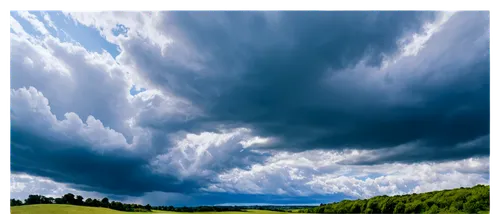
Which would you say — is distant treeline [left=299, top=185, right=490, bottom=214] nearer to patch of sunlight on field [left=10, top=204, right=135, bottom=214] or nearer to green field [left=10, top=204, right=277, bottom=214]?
green field [left=10, top=204, right=277, bottom=214]

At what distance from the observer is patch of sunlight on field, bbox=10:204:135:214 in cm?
2316

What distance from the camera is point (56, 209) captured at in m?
24.1

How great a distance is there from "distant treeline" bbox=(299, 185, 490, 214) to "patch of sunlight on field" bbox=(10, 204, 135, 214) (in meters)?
15.5

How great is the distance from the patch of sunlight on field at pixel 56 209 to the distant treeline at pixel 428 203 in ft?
50.8

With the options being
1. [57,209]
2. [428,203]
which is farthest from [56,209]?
[428,203]

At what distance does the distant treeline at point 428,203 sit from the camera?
89.2 feet

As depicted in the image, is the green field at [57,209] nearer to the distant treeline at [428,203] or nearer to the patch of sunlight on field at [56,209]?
the patch of sunlight on field at [56,209]

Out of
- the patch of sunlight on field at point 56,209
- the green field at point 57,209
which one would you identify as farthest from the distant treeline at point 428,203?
the patch of sunlight on field at point 56,209

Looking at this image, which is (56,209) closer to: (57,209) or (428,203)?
(57,209)

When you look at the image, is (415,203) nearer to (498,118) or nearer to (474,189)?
(474,189)

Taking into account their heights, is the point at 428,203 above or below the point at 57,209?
below

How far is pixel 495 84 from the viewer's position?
65.9 ft

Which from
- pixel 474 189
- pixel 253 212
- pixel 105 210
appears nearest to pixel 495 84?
pixel 474 189

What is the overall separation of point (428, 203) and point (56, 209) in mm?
29001
